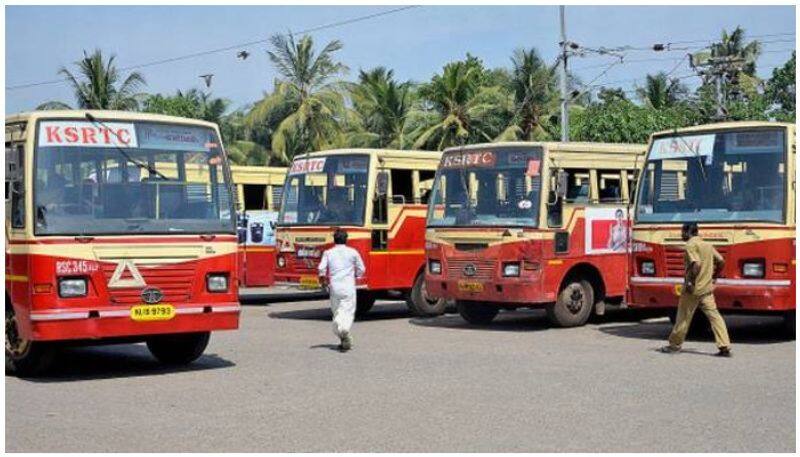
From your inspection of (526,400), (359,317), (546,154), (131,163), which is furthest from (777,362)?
(359,317)

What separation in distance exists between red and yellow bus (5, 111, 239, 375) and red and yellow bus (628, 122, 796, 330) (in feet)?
19.0

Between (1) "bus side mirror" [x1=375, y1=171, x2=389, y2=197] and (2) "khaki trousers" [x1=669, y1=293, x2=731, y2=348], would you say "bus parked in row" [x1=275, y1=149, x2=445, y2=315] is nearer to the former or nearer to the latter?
(1) "bus side mirror" [x1=375, y1=171, x2=389, y2=197]

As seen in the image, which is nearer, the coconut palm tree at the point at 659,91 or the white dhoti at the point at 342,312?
the white dhoti at the point at 342,312

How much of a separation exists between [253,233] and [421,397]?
12.7m

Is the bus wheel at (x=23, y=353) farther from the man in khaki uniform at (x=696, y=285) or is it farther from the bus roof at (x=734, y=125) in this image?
the bus roof at (x=734, y=125)

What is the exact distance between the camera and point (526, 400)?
10.3 metres

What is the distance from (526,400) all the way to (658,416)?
130 centimetres

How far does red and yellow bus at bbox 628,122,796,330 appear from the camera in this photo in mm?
14477

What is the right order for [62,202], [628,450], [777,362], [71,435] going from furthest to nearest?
[777,362] → [62,202] → [71,435] → [628,450]

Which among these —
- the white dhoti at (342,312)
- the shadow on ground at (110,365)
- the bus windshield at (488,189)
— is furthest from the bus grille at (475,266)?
the shadow on ground at (110,365)

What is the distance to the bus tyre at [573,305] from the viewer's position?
57.1ft

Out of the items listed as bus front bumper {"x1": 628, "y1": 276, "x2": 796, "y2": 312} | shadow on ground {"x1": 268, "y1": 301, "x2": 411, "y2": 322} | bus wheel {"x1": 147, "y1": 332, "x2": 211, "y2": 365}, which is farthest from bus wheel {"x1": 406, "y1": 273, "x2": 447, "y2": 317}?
bus wheel {"x1": 147, "y1": 332, "x2": 211, "y2": 365}

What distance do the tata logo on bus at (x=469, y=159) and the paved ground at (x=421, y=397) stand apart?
262 centimetres

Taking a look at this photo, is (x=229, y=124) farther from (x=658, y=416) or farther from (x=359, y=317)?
(x=658, y=416)
